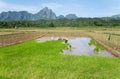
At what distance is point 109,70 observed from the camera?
1328cm

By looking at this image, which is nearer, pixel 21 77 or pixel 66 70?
pixel 21 77

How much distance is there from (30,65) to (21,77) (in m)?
3.10

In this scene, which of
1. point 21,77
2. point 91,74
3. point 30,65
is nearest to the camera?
point 21,77

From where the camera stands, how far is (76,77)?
11.5 m

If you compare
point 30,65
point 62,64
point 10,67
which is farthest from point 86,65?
point 10,67

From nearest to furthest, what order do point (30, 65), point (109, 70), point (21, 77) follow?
point (21, 77)
point (109, 70)
point (30, 65)

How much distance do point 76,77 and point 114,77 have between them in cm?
193

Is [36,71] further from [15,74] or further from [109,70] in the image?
[109,70]

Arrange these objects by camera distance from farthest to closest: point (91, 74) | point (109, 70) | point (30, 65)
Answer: point (30, 65) < point (109, 70) < point (91, 74)

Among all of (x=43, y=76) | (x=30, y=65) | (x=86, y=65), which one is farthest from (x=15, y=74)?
(x=86, y=65)

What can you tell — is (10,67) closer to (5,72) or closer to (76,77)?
(5,72)

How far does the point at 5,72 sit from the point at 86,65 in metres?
5.26

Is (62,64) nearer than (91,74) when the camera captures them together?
No

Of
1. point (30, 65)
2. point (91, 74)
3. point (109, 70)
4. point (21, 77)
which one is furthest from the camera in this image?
point (30, 65)
